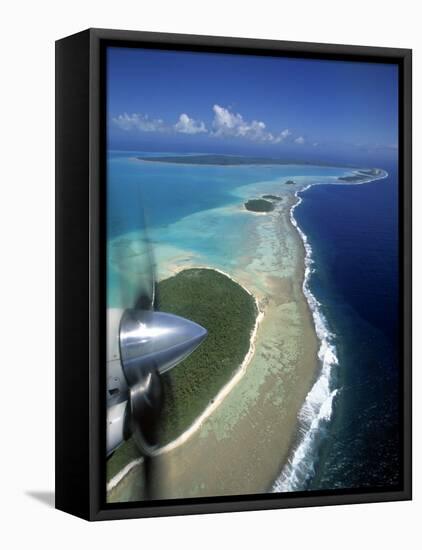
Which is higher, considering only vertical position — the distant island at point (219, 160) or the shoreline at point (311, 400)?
the distant island at point (219, 160)

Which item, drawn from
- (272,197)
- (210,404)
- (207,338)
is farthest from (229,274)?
A: (210,404)

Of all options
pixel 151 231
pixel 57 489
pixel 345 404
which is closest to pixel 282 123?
pixel 151 231

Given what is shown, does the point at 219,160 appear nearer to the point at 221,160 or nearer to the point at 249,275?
the point at 221,160

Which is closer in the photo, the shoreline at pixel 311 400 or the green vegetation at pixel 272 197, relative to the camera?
the shoreline at pixel 311 400

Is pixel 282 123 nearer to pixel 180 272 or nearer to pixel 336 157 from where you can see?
pixel 336 157

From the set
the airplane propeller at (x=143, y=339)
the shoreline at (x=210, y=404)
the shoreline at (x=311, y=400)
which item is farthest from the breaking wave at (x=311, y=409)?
the airplane propeller at (x=143, y=339)

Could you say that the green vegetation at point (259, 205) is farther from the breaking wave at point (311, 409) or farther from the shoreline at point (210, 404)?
the shoreline at point (210, 404)
